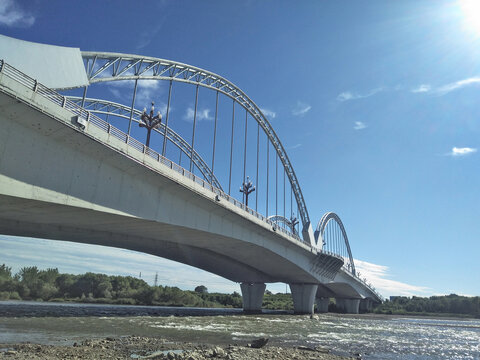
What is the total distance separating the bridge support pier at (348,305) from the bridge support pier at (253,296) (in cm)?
5358

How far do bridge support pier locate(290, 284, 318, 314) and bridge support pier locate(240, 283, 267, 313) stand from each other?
659cm

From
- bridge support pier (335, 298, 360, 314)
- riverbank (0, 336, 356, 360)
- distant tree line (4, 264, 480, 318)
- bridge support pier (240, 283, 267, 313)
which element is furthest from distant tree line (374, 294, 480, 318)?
riverbank (0, 336, 356, 360)

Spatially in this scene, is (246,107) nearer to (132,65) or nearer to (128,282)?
(132,65)

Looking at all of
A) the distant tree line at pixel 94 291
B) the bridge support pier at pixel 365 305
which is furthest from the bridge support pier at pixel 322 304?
the bridge support pier at pixel 365 305

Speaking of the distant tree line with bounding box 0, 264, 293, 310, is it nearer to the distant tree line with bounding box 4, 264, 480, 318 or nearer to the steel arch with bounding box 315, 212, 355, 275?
the distant tree line with bounding box 4, 264, 480, 318

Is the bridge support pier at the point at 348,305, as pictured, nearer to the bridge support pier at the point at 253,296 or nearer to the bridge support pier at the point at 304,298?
the bridge support pier at the point at 304,298

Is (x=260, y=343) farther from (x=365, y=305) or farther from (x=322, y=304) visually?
(x=365, y=305)

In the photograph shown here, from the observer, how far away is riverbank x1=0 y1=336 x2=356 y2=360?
13.2m

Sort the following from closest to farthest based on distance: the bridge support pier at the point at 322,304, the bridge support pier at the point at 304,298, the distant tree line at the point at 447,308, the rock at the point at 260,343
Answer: the rock at the point at 260,343, the bridge support pier at the point at 304,298, the bridge support pier at the point at 322,304, the distant tree line at the point at 447,308

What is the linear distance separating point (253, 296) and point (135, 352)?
55.9m

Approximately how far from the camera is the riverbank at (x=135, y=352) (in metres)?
13.2

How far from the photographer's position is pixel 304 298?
66.1m

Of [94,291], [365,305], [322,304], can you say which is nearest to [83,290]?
[94,291]

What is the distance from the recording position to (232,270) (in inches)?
2400
